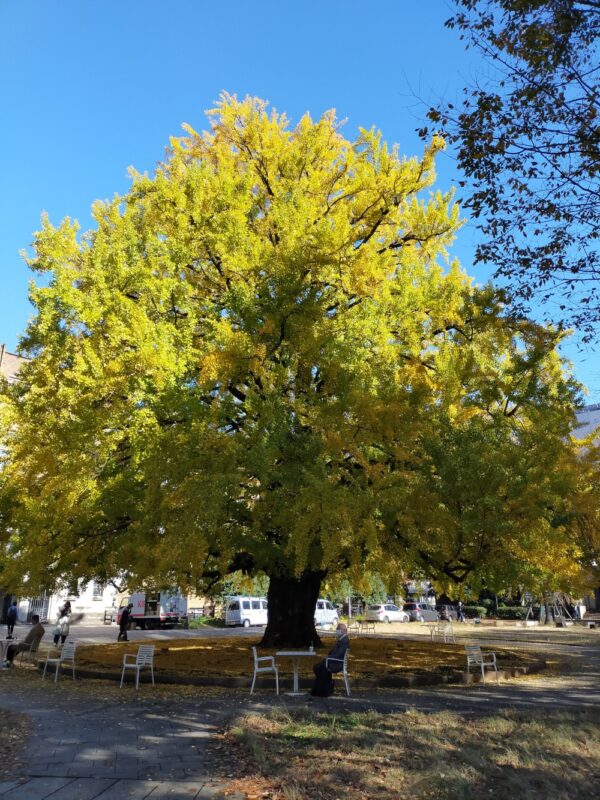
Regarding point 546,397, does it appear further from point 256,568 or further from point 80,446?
point 80,446

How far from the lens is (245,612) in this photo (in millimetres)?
37750

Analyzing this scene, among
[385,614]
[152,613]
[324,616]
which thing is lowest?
[385,614]

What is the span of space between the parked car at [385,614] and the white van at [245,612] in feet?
29.7

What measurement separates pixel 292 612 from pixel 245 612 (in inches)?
940

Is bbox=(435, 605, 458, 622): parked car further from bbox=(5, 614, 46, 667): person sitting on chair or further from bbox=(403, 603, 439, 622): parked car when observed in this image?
bbox=(5, 614, 46, 667): person sitting on chair

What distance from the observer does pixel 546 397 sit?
477 inches

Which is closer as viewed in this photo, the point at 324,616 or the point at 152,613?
the point at 152,613

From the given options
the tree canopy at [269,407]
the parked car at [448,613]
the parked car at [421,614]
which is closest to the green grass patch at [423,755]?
the tree canopy at [269,407]

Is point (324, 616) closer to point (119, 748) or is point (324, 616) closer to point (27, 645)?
point (27, 645)

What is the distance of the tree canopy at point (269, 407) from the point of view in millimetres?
9367

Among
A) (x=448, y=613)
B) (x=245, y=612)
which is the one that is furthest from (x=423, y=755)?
(x=448, y=613)

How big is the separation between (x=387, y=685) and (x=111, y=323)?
8.52m

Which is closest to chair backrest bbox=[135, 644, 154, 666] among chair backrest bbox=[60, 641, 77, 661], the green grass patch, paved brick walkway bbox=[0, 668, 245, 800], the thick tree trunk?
paved brick walkway bbox=[0, 668, 245, 800]

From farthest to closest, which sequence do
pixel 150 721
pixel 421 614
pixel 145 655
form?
pixel 421 614 → pixel 145 655 → pixel 150 721
